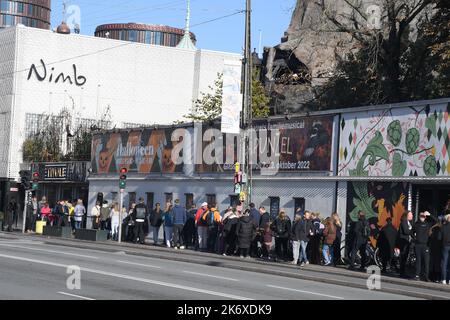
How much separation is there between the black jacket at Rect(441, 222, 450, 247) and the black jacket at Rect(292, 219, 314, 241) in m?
5.50

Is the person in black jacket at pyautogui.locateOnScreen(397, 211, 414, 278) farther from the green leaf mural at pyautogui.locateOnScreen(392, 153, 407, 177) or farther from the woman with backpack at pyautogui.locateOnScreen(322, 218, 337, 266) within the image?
the woman with backpack at pyautogui.locateOnScreen(322, 218, 337, 266)

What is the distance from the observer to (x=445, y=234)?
26000 millimetres

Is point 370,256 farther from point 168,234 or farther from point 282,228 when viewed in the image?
point 168,234

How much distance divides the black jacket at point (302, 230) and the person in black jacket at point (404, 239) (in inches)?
142

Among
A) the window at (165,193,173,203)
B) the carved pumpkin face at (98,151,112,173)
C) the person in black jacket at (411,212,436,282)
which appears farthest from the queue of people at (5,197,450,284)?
the carved pumpkin face at (98,151,112,173)

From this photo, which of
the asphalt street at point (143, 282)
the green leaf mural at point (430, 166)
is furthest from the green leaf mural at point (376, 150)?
the asphalt street at point (143, 282)

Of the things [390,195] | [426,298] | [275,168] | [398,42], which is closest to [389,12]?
[398,42]

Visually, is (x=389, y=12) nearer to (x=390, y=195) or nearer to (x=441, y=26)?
(x=441, y=26)

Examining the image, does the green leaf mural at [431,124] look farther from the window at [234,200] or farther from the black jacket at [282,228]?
the window at [234,200]

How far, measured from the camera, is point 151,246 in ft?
126

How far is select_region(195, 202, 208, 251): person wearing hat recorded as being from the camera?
119 feet

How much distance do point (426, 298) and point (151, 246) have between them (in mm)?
18372

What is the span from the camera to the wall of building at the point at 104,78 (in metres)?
68.9

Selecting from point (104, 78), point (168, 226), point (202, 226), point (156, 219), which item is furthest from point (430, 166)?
point (104, 78)
